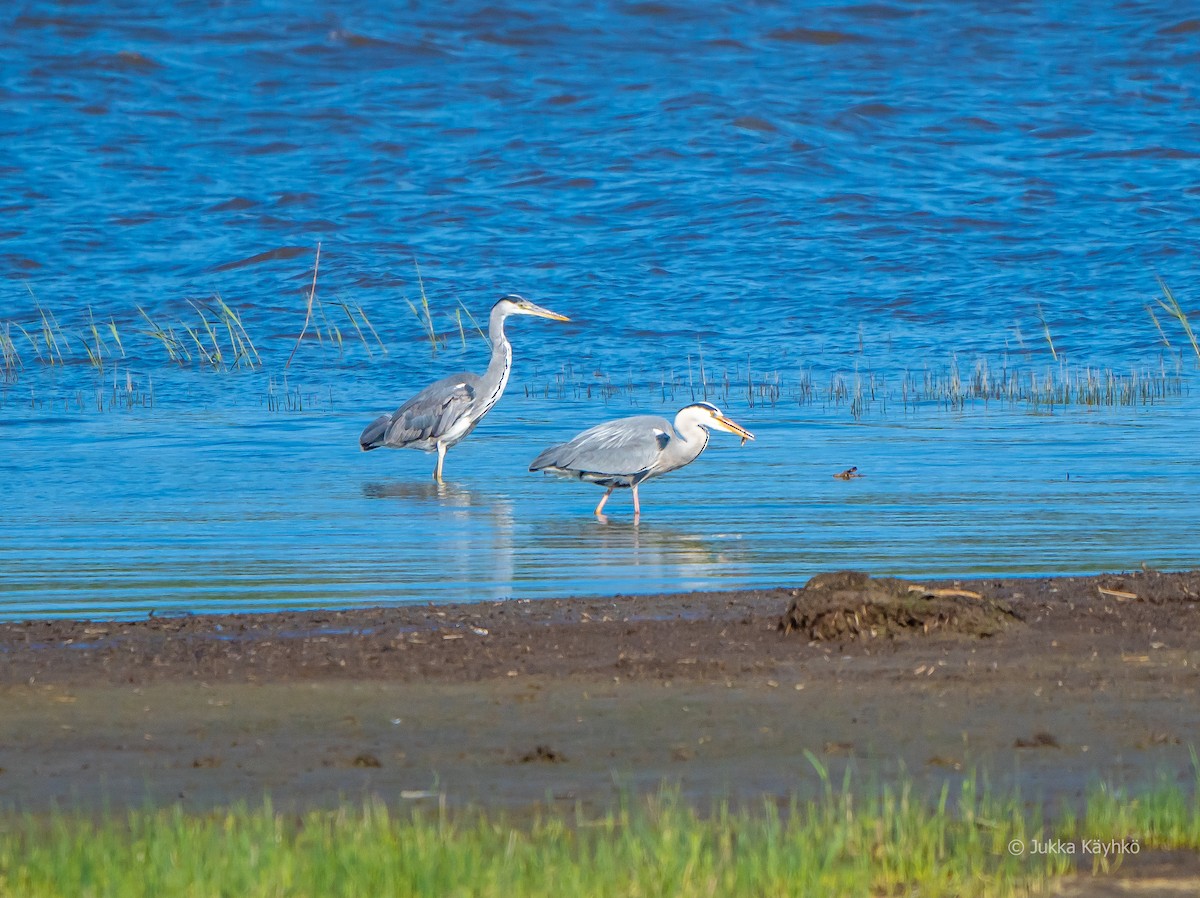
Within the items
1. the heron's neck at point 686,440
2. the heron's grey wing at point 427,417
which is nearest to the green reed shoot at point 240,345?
the heron's grey wing at point 427,417

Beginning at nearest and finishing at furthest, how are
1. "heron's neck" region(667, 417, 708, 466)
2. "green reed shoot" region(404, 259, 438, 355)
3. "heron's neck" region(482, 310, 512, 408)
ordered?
"heron's neck" region(667, 417, 708, 466), "heron's neck" region(482, 310, 512, 408), "green reed shoot" region(404, 259, 438, 355)

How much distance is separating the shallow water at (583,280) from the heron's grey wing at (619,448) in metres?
0.43

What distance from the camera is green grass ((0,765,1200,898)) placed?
3.86 m

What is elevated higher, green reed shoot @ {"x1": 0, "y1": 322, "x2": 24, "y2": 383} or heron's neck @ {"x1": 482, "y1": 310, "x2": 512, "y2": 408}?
heron's neck @ {"x1": 482, "y1": 310, "x2": 512, "y2": 408}

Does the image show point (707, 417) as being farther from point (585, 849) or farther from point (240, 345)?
point (240, 345)

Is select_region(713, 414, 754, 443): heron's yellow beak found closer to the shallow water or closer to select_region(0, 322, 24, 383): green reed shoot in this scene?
the shallow water

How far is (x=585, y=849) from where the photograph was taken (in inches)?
163

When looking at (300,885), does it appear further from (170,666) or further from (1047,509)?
(1047,509)

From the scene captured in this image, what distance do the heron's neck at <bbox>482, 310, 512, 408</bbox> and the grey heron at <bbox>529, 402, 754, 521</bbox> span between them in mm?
2972

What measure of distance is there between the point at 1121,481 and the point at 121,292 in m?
19.8

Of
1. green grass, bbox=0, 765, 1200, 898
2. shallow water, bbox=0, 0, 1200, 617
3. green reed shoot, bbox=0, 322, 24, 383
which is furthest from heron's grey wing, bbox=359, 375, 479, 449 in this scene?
green grass, bbox=0, 765, 1200, 898

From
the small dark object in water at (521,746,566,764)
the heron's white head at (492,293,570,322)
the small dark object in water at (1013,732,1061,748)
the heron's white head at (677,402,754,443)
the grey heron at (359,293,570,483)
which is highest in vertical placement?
the heron's white head at (492,293,570,322)

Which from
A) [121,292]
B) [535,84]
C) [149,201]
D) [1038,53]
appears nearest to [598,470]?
[121,292]

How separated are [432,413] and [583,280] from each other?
45.5 feet
